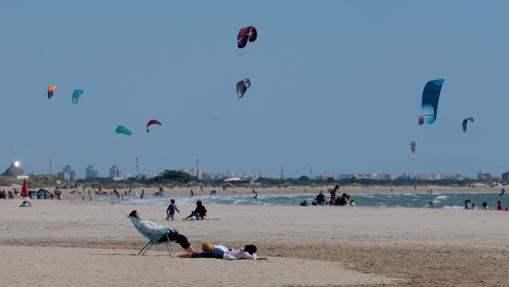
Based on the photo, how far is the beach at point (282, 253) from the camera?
37.3 ft

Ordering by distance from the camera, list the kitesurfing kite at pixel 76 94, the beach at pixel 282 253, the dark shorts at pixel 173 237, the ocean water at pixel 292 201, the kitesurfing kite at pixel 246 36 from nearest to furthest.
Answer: the beach at pixel 282 253 < the dark shorts at pixel 173 237 < the kitesurfing kite at pixel 246 36 < the kitesurfing kite at pixel 76 94 < the ocean water at pixel 292 201

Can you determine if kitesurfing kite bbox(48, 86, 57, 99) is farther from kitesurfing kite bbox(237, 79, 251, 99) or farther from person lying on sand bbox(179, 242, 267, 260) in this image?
person lying on sand bbox(179, 242, 267, 260)

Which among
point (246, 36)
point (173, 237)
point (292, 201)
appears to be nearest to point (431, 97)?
point (246, 36)

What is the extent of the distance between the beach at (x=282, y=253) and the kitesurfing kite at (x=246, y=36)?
21.0 ft

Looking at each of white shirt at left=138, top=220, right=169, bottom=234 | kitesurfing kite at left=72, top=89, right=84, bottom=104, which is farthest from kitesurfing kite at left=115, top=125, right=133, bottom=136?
white shirt at left=138, top=220, right=169, bottom=234

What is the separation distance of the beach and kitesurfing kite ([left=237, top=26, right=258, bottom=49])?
6390 mm

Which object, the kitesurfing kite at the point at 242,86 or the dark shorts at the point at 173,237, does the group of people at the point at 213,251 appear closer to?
the dark shorts at the point at 173,237

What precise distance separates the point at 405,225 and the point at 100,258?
10.4 metres

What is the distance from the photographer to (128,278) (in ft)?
36.6

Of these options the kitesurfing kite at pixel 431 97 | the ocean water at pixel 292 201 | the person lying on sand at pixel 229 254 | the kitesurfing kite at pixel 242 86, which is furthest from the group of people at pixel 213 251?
the ocean water at pixel 292 201

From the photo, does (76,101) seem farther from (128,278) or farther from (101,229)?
(128,278)

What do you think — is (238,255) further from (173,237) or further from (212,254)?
(173,237)

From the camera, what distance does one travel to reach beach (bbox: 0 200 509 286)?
A: 37.3ft

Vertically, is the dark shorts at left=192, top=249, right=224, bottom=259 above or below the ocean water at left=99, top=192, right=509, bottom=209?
below
